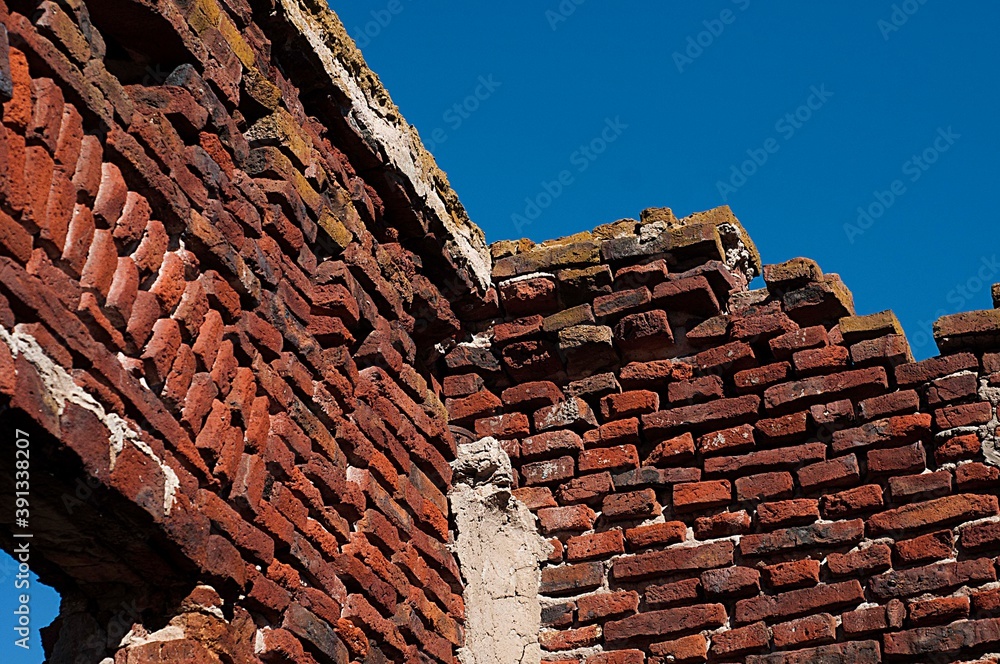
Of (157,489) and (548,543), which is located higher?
(548,543)

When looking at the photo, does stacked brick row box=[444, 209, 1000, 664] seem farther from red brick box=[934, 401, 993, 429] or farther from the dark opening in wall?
the dark opening in wall

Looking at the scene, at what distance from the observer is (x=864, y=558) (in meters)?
4.46

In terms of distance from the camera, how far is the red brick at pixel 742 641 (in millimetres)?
4441

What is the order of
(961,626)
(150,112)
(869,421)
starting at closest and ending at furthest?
1. (150,112)
2. (961,626)
3. (869,421)

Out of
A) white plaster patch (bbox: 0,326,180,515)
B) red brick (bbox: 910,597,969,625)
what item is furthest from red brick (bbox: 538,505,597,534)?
white plaster patch (bbox: 0,326,180,515)

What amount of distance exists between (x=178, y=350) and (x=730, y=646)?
7.58 feet

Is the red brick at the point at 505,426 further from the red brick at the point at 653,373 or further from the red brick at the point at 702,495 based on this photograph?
the red brick at the point at 702,495

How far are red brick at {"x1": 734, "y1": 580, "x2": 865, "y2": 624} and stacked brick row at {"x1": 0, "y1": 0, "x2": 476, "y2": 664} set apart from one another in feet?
3.56

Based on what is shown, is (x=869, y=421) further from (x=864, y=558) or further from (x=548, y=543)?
(x=548, y=543)

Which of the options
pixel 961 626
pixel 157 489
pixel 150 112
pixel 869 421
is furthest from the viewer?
pixel 869 421

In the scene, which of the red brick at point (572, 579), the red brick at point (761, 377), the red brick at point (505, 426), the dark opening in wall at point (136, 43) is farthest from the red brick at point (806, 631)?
the dark opening in wall at point (136, 43)

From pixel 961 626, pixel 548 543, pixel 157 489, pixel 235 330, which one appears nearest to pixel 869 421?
pixel 961 626

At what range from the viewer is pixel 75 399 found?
288cm

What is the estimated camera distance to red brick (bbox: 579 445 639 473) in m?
4.97
